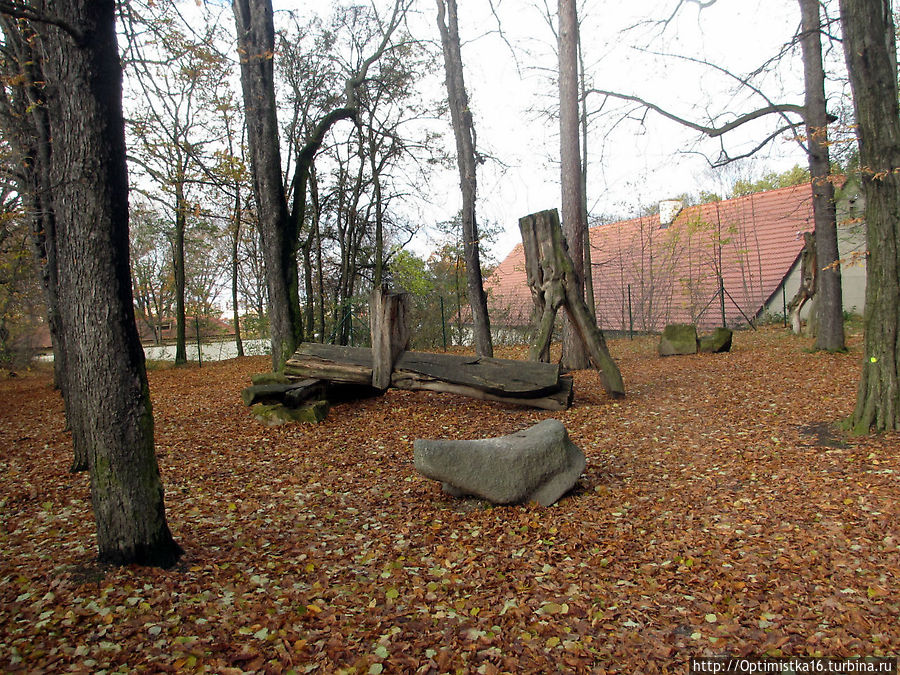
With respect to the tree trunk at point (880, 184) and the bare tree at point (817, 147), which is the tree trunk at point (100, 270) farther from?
the bare tree at point (817, 147)

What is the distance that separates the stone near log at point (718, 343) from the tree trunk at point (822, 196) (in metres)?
1.83

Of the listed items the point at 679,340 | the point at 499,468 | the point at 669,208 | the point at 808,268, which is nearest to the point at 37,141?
the point at 499,468

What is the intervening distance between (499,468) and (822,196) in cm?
925

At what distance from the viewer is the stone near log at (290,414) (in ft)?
23.7

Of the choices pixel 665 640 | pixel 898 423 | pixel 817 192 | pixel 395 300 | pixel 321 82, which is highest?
pixel 321 82

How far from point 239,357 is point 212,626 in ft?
56.0

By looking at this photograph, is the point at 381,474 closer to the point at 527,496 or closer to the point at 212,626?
the point at 527,496

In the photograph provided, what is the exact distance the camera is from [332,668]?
2.54 metres

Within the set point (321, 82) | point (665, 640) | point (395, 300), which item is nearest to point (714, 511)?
point (665, 640)

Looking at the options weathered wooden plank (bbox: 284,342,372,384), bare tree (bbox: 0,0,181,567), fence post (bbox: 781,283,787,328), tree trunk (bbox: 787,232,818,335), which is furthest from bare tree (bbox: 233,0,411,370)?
fence post (bbox: 781,283,787,328)

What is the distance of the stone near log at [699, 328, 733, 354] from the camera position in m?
12.3

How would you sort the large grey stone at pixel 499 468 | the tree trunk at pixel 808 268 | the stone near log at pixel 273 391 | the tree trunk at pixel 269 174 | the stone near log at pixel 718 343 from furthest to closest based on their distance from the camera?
the tree trunk at pixel 808 268 → the stone near log at pixel 718 343 → the tree trunk at pixel 269 174 → the stone near log at pixel 273 391 → the large grey stone at pixel 499 468

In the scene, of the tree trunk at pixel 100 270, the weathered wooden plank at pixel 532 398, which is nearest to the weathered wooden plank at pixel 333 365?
the weathered wooden plank at pixel 532 398

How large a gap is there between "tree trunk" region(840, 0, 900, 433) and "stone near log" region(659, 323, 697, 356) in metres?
7.28
